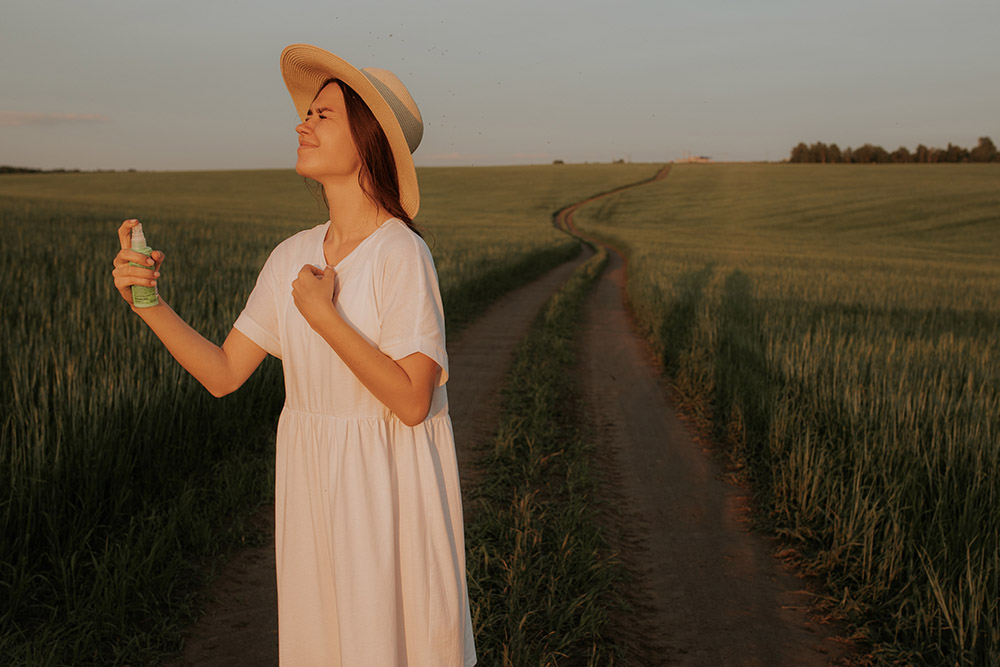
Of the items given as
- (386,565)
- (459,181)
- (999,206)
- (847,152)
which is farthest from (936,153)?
(386,565)

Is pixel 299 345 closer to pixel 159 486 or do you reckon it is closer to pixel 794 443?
pixel 159 486

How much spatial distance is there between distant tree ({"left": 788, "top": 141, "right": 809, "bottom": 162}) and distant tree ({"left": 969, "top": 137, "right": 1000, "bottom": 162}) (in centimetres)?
1973

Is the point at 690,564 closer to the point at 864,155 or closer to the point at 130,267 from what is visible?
the point at 130,267

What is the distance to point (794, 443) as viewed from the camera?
4.25 metres

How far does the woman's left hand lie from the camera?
1313 mm

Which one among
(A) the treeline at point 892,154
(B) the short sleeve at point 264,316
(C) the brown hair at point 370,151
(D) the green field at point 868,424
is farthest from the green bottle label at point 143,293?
(A) the treeline at point 892,154

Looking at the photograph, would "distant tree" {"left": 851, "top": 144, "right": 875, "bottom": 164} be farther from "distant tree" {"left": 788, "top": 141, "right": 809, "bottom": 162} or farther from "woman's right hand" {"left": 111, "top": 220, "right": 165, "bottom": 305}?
"woman's right hand" {"left": 111, "top": 220, "right": 165, "bottom": 305}

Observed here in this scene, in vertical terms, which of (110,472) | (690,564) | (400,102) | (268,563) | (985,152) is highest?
(985,152)

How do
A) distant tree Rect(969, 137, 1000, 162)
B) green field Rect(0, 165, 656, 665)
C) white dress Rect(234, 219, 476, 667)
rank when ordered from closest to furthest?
white dress Rect(234, 219, 476, 667), green field Rect(0, 165, 656, 665), distant tree Rect(969, 137, 1000, 162)

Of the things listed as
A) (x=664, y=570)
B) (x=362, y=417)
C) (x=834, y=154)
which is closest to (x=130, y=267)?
(x=362, y=417)

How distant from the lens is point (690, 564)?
3496mm

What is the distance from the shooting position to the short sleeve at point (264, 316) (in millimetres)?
1646

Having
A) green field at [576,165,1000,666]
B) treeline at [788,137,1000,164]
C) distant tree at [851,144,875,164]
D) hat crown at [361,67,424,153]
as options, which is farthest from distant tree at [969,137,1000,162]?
hat crown at [361,67,424,153]

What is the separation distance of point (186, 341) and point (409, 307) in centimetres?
62
